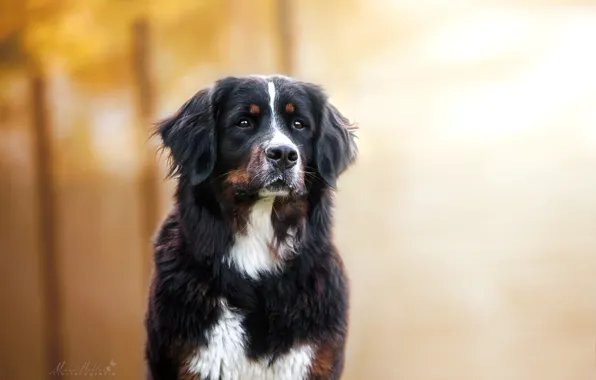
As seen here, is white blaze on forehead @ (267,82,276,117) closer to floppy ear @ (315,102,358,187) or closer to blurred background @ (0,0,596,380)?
floppy ear @ (315,102,358,187)

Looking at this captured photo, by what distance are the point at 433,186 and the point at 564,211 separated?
468 millimetres

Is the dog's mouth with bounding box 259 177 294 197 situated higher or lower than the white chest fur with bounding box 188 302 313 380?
higher

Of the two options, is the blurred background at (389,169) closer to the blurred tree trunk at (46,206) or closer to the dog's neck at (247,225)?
the blurred tree trunk at (46,206)

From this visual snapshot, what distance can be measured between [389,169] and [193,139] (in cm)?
87

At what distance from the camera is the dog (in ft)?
6.38

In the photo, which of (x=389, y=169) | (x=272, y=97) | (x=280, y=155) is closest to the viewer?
(x=280, y=155)

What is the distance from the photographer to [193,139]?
204cm

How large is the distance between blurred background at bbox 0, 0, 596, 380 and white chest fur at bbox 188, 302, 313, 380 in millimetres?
720

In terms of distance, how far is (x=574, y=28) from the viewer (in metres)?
2.61

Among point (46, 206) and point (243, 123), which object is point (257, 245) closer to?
point (243, 123)
